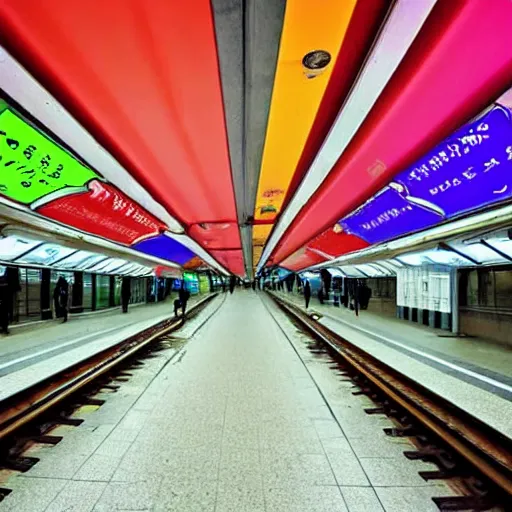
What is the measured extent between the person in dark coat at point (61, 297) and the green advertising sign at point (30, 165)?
25.3ft

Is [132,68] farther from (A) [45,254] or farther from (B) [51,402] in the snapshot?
(A) [45,254]

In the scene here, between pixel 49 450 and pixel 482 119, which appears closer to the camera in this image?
pixel 482 119

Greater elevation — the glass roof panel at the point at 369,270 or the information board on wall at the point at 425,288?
the glass roof panel at the point at 369,270

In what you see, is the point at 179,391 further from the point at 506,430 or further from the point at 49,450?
the point at 506,430

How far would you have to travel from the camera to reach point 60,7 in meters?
1.64

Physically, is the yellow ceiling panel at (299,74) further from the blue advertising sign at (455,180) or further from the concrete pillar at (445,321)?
the concrete pillar at (445,321)

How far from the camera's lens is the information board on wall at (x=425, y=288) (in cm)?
906

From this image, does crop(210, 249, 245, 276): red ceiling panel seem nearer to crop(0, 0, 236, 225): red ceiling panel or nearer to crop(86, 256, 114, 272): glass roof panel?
crop(86, 256, 114, 272): glass roof panel

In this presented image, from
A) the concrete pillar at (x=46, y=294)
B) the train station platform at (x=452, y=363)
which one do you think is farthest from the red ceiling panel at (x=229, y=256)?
the concrete pillar at (x=46, y=294)

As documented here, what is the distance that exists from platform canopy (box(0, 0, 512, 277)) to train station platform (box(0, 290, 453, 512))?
2.62 m

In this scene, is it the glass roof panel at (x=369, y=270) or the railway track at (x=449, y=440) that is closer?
the railway track at (x=449, y=440)

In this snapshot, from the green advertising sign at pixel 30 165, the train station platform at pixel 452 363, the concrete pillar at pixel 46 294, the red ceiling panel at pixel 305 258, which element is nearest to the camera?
the green advertising sign at pixel 30 165

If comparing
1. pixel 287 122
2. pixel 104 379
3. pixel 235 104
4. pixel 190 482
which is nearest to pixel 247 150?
pixel 287 122

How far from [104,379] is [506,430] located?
196 inches
